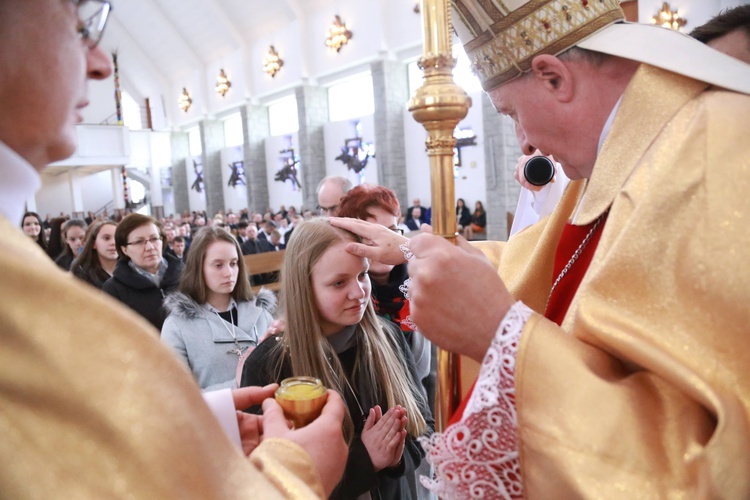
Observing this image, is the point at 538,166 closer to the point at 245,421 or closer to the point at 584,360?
the point at 584,360

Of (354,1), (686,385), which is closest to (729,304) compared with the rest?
(686,385)

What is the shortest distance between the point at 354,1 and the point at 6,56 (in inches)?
605

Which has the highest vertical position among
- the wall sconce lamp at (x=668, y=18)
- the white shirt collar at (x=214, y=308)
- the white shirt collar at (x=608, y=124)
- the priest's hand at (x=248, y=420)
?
the wall sconce lamp at (x=668, y=18)

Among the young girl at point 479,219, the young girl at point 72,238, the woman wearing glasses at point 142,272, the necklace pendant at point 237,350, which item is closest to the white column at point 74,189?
the young girl at point 479,219

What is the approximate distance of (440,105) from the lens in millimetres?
1057

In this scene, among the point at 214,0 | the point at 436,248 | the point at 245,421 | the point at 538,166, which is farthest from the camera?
the point at 214,0

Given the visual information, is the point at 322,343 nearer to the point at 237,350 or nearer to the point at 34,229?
the point at 237,350

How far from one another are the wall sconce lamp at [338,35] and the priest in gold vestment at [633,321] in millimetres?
14714

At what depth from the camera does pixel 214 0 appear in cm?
1764

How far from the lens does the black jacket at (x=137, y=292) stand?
3650 mm

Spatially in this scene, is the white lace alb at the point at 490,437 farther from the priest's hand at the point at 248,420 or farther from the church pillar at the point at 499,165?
the church pillar at the point at 499,165

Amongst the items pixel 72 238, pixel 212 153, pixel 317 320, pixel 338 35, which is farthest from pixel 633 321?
pixel 212 153

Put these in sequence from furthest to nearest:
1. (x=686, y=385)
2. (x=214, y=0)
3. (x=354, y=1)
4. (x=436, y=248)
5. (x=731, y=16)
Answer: (x=214, y=0) < (x=354, y=1) < (x=731, y=16) < (x=436, y=248) < (x=686, y=385)

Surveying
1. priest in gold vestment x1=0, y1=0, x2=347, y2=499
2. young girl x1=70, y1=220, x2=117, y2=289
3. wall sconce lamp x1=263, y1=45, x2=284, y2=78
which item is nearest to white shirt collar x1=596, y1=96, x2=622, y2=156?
priest in gold vestment x1=0, y1=0, x2=347, y2=499
